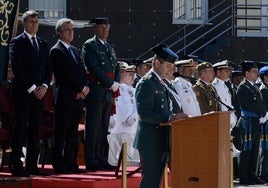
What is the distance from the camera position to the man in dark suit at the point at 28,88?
40.1ft

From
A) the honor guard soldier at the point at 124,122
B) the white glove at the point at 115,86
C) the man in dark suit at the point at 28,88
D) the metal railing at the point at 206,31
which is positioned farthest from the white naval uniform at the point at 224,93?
the metal railing at the point at 206,31

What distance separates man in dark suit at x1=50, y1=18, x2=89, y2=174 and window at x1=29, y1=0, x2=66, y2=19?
12.4 metres

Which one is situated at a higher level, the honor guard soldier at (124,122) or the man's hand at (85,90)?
the man's hand at (85,90)

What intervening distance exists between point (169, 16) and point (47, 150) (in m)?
11.6

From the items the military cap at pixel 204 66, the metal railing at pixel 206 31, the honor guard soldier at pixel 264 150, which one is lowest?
the honor guard soldier at pixel 264 150

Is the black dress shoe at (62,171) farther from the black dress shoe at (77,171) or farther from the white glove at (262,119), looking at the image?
the white glove at (262,119)

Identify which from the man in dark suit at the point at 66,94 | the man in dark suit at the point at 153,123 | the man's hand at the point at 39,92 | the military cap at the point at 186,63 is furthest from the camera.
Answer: the military cap at the point at 186,63

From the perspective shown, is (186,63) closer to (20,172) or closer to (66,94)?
(66,94)

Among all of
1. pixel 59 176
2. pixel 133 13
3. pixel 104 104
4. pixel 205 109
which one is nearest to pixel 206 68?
pixel 205 109

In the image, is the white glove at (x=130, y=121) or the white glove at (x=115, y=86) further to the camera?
the white glove at (x=130, y=121)

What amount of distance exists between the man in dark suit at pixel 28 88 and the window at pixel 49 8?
42.1 ft

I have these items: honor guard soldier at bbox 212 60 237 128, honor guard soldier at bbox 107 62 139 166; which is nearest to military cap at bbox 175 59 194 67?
honor guard soldier at bbox 212 60 237 128

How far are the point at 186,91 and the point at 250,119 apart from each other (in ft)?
10.1

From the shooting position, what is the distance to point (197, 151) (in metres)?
10.8
